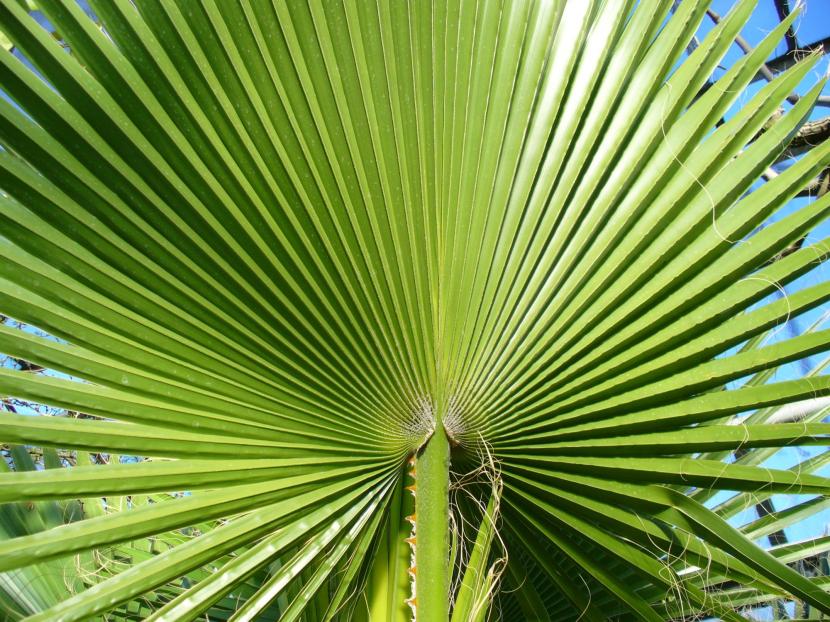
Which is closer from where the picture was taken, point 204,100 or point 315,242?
point 204,100

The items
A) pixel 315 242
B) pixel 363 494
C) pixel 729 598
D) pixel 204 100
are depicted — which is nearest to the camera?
pixel 204 100

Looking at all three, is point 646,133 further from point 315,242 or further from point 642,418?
point 315,242

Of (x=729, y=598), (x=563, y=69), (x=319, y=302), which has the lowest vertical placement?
(x=729, y=598)

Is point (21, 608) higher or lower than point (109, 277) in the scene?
lower

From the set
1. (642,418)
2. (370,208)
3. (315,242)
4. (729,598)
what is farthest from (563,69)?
(729,598)

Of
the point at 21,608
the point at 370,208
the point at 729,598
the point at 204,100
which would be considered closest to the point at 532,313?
the point at 370,208

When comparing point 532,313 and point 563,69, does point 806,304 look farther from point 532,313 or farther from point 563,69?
point 563,69

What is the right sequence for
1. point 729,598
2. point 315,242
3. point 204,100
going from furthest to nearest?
1. point 729,598
2. point 315,242
3. point 204,100
